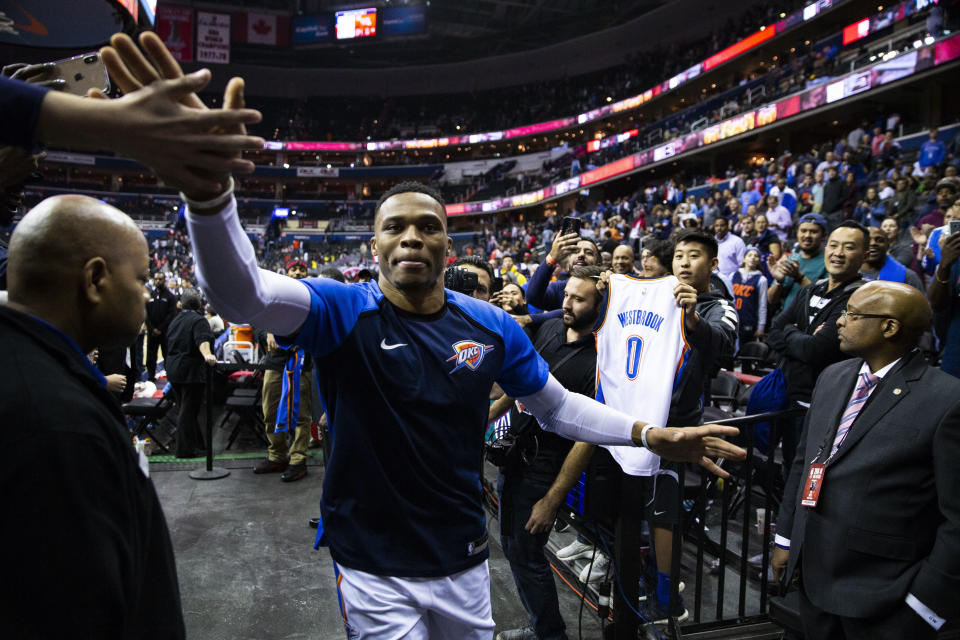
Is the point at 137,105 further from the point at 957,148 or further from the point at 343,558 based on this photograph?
the point at 957,148

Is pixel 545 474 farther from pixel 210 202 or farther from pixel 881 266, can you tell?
pixel 881 266

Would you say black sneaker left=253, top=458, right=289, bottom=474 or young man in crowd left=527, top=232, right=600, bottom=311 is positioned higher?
young man in crowd left=527, top=232, right=600, bottom=311

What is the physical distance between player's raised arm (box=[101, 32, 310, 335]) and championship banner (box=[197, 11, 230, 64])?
1671 inches

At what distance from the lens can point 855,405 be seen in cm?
245

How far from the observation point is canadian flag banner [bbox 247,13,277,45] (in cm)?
4075

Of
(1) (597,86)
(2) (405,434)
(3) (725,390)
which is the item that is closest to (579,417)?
(2) (405,434)

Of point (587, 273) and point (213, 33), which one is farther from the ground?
point (213, 33)

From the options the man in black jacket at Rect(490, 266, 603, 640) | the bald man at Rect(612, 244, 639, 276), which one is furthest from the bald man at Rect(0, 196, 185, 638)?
the bald man at Rect(612, 244, 639, 276)

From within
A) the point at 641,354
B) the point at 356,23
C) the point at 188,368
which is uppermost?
the point at 356,23

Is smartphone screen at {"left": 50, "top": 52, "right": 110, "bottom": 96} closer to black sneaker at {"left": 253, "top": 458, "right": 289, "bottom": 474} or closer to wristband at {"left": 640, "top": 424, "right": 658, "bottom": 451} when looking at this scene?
wristband at {"left": 640, "top": 424, "right": 658, "bottom": 451}

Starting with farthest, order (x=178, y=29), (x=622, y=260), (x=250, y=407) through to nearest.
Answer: (x=178, y=29) < (x=250, y=407) < (x=622, y=260)

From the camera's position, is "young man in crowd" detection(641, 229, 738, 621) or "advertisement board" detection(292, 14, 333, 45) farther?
"advertisement board" detection(292, 14, 333, 45)

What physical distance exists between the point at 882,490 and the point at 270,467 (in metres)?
5.57

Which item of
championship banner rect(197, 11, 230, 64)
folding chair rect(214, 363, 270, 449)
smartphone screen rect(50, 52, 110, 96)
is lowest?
folding chair rect(214, 363, 270, 449)
